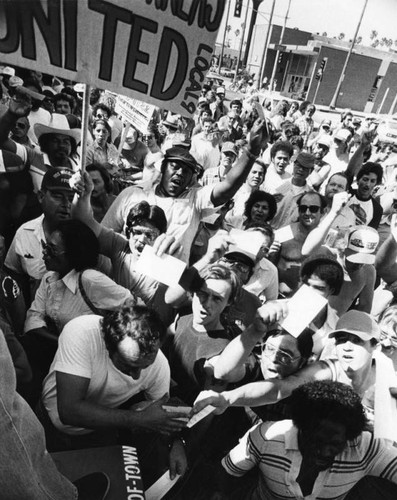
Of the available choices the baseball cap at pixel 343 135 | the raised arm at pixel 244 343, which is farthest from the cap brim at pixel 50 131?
the baseball cap at pixel 343 135

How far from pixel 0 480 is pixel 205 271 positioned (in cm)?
171

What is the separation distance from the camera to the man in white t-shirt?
5.62ft

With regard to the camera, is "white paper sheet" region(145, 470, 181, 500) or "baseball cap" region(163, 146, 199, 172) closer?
"white paper sheet" region(145, 470, 181, 500)

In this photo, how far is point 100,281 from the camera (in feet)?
7.19

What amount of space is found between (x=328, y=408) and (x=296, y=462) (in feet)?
0.96

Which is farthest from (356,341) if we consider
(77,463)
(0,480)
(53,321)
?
(0,480)

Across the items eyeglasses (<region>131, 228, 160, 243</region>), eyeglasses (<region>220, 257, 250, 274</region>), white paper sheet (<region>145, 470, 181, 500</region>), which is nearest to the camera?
white paper sheet (<region>145, 470, 181, 500</region>)

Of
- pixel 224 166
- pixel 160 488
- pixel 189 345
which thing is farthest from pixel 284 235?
pixel 224 166

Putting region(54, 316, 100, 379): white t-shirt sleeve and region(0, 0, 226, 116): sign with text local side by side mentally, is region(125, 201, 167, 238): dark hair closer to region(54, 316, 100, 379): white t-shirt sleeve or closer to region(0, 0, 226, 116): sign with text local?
region(0, 0, 226, 116): sign with text local

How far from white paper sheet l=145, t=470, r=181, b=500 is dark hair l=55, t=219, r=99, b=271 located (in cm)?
118

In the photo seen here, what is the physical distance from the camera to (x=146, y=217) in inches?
96.3

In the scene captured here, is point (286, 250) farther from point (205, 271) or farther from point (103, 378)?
point (103, 378)

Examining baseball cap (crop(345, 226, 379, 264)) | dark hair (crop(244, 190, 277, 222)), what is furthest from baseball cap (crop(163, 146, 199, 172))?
baseball cap (crop(345, 226, 379, 264))

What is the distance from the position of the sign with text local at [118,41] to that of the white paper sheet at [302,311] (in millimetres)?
1265
